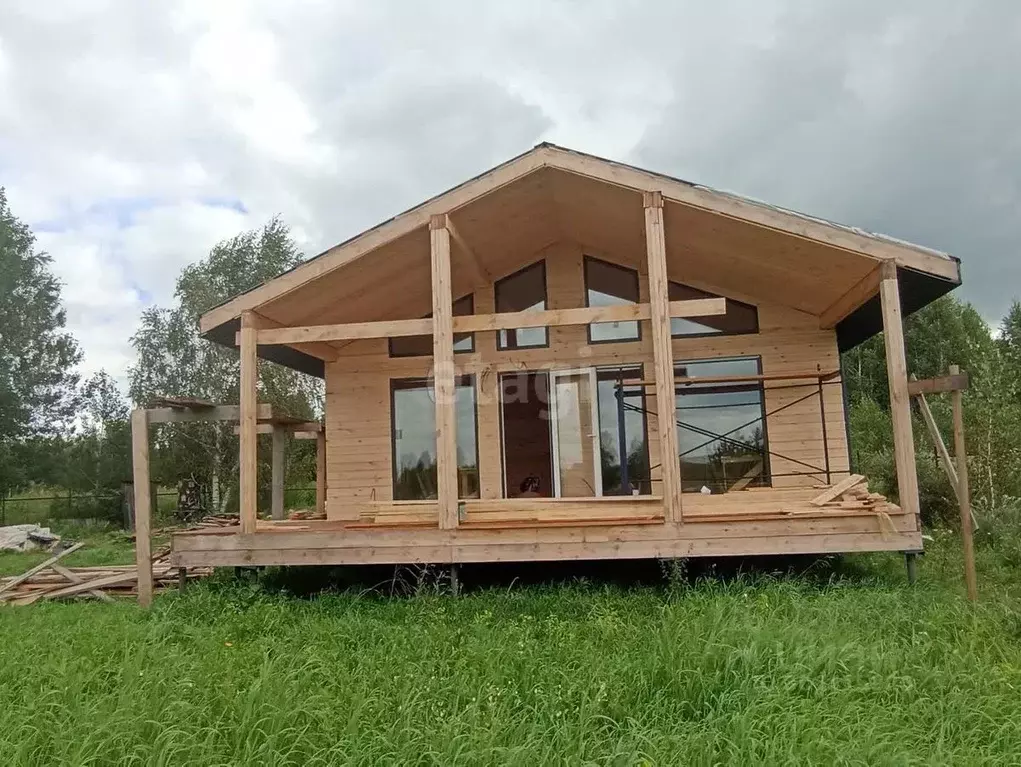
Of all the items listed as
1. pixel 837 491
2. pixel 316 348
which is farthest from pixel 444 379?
pixel 837 491

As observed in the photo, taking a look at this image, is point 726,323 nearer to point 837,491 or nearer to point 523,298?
point 523,298

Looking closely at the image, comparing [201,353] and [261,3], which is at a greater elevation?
[261,3]

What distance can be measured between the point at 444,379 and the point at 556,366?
2.98 meters

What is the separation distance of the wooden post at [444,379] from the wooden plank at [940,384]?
432cm

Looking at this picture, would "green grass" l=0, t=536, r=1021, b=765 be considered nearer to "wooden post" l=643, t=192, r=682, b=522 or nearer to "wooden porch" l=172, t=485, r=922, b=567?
"wooden porch" l=172, t=485, r=922, b=567

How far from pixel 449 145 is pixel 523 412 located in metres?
17.9

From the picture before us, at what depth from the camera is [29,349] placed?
25.2 m

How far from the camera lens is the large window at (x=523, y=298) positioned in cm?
1002

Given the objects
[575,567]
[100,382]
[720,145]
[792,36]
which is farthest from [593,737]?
[100,382]

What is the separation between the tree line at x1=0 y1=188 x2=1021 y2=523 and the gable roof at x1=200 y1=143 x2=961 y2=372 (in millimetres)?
15220

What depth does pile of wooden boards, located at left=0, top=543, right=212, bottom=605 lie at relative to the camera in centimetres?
869

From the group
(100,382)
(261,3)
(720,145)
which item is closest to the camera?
(261,3)

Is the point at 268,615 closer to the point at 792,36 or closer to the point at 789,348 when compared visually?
the point at 789,348

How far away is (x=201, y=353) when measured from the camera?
81.7 ft
